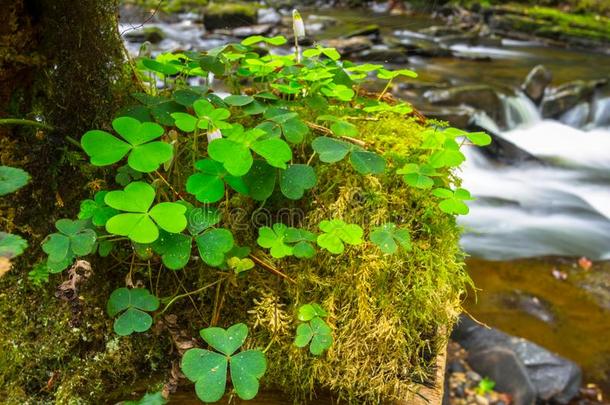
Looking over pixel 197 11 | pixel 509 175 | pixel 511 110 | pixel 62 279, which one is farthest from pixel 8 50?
pixel 197 11

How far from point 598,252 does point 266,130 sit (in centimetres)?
535

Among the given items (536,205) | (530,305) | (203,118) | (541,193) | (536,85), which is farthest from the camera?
(536,85)

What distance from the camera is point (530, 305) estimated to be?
4566mm

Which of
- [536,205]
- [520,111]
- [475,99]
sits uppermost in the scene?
[475,99]

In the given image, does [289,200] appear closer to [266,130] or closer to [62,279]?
[266,130]

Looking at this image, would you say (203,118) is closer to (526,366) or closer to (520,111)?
(526,366)

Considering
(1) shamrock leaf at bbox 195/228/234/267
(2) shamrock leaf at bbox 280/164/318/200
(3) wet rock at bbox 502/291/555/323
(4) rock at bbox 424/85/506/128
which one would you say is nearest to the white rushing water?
(4) rock at bbox 424/85/506/128

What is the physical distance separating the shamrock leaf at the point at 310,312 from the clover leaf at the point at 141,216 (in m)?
0.39

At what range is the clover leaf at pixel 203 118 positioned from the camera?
55.9 inches

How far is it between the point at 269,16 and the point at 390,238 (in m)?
14.1

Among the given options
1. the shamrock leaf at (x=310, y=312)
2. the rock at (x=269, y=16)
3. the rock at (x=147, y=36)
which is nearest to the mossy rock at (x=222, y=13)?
the rock at (x=269, y=16)

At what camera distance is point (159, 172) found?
1.50 meters

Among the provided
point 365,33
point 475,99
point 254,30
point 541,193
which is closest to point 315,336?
point 541,193

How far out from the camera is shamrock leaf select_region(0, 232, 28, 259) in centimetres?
99
